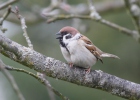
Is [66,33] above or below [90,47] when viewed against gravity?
above

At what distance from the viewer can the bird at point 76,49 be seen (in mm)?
3613

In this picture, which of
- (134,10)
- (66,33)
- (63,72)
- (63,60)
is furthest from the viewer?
(63,60)

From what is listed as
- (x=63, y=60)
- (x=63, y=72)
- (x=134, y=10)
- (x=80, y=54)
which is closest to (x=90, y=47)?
(x=80, y=54)

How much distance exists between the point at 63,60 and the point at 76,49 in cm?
277

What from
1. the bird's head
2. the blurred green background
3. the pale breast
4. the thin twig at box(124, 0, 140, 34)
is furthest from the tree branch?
the blurred green background

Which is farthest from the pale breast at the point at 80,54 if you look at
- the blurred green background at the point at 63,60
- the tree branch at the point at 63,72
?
the blurred green background at the point at 63,60

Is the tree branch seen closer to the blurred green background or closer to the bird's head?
the bird's head

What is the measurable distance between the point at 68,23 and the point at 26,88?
2340 millimetres

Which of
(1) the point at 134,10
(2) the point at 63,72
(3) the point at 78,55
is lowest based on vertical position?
(2) the point at 63,72

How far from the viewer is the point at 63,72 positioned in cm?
309

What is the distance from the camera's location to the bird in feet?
11.9

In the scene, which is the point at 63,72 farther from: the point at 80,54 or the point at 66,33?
the point at 66,33

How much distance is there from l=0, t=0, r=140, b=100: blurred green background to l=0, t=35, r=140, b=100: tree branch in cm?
234

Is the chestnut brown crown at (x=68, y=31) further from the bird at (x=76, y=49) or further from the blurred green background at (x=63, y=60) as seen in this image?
the blurred green background at (x=63, y=60)
